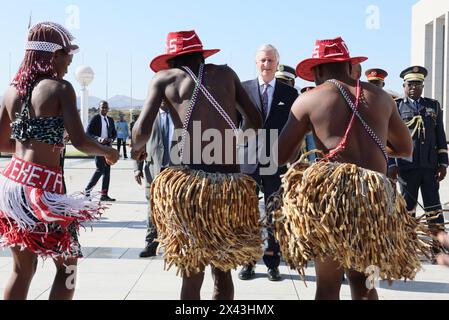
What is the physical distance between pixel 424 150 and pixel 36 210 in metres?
4.38

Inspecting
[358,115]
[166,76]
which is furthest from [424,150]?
[166,76]

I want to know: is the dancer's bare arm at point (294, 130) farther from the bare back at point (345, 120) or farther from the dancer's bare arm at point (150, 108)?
the dancer's bare arm at point (150, 108)

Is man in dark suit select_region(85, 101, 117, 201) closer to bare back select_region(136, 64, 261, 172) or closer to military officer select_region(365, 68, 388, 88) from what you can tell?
military officer select_region(365, 68, 388, 88)

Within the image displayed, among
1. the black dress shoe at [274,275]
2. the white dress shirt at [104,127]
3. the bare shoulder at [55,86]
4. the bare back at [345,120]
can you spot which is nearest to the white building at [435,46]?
the white dress shirt at [104,127]

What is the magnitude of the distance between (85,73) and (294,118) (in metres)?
29.5

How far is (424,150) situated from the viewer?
20.3ft

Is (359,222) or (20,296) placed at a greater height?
(359,222)

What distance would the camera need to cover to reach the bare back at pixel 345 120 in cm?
310

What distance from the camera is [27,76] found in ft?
10.7

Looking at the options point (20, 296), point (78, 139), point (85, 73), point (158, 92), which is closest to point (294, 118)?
point (158, 92)

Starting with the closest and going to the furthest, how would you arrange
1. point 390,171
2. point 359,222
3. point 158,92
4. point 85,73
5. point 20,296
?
point 359,222, point 20,296, point 158,92, point 390,171, point 85,73

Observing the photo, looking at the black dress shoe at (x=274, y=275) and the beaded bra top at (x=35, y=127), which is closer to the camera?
the beaded bra top at (x=35, y=127)

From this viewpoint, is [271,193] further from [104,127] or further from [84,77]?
[84,77]

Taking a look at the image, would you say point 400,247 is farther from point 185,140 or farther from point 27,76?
point 27,76
